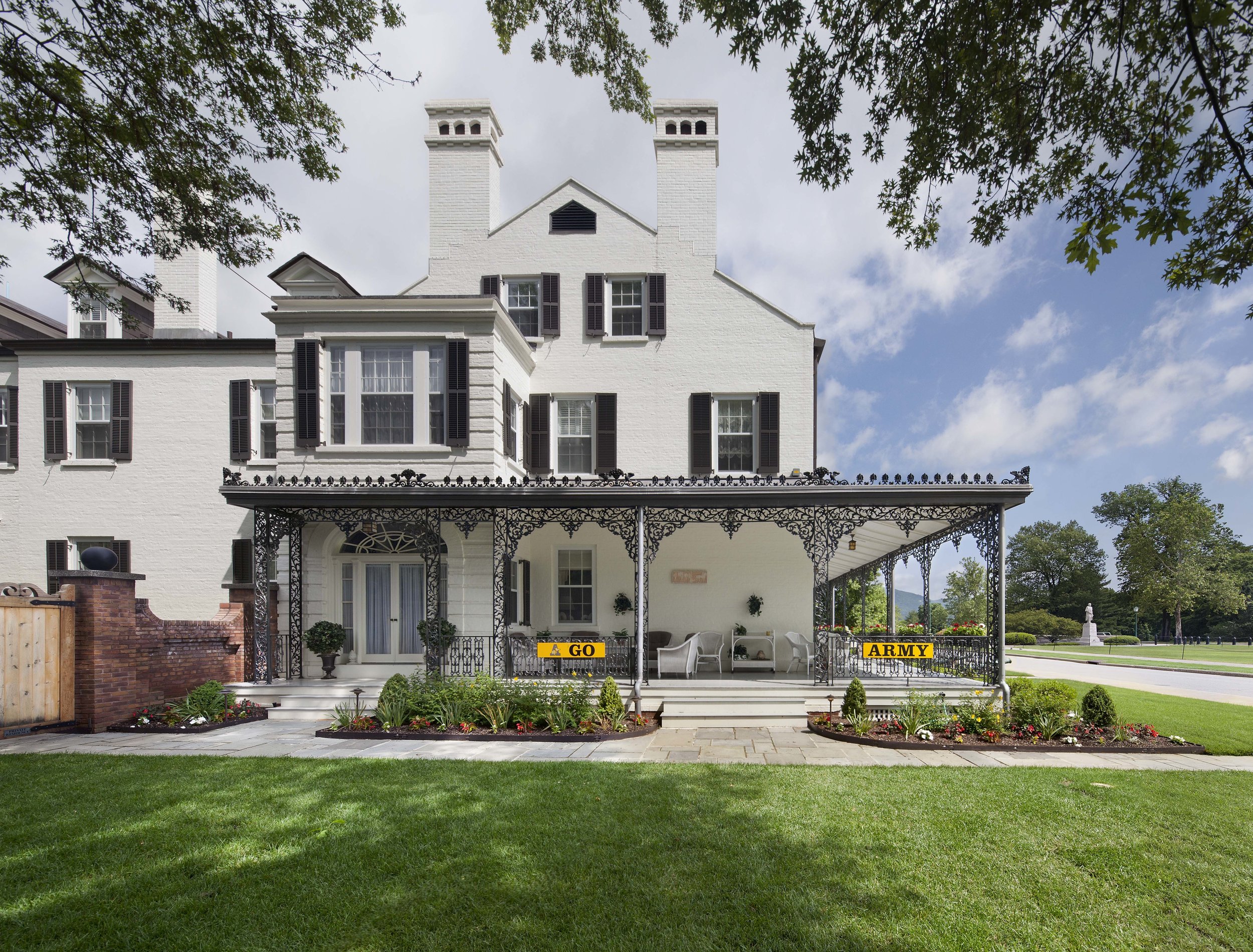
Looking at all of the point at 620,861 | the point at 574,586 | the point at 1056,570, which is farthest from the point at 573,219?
the point at 1056,570

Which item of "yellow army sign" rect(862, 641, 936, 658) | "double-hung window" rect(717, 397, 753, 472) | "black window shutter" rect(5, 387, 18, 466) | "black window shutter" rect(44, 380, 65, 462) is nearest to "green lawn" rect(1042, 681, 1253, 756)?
"yellow army sign" rect(862, 641, 936, 658)

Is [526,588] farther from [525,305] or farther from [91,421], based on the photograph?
[91,421]

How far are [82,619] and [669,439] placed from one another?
11.3 meters

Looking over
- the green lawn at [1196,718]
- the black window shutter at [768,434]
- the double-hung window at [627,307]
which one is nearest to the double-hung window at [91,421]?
the double-hung window at [627,307]

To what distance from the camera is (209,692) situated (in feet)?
36.2

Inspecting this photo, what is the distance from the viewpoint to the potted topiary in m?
12.5

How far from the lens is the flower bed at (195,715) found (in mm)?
10383

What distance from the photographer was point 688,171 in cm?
1647

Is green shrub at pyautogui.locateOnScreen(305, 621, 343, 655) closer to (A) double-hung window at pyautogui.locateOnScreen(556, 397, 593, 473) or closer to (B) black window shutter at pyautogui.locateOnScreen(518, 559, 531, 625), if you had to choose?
(B) black window shutter at pyautogui.locateOnScreen(518, 559, 531, 625)

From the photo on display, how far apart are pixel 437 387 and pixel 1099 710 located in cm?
1247

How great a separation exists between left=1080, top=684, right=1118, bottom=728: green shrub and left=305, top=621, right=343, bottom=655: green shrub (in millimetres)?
12562

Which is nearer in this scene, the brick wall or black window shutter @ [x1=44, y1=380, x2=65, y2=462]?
the brick wall

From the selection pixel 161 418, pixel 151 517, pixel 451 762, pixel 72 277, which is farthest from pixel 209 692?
pixel 72 277

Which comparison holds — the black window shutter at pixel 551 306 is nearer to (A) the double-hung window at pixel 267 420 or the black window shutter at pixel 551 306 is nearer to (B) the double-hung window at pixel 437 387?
(B) the double-hung window at pixel 437 387
